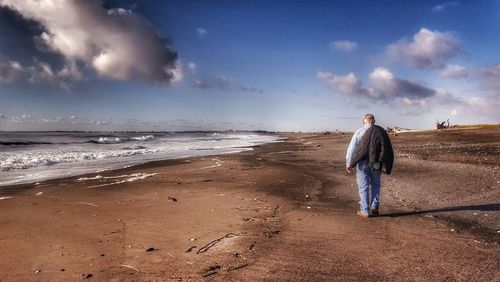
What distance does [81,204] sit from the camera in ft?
27.5

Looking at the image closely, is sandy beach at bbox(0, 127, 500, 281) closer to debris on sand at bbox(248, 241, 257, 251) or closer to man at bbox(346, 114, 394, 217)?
debris on sand at bbox(248, 241, 257, 251)

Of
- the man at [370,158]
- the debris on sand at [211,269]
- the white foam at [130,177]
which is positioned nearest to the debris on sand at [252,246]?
the debris on sand at [211,269]

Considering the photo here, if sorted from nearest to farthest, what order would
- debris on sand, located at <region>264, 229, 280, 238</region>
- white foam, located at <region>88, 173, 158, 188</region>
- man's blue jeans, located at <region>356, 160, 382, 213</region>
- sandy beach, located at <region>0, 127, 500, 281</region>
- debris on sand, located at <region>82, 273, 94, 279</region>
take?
1. debris on sand, located at <region>82, 273, 94, 279</region>
2. sandy beach, located at <region>0, 127, 500, 281</region>
3. debris on sand, located at <region>264, 229, 280, 238</region>
4. man's blue jeans, located at <region>356, 160, 382, 213</region>
5. white foam, located at <region>88, 173, 158, 188</region>

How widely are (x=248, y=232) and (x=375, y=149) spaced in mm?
3109

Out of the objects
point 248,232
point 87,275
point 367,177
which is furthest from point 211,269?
point 367,177

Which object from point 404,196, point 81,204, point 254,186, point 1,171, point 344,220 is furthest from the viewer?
point 1,171

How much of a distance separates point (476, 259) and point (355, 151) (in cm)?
311

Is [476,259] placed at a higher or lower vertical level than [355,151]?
lower

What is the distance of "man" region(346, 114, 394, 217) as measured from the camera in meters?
7.23

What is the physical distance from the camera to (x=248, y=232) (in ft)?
19.9

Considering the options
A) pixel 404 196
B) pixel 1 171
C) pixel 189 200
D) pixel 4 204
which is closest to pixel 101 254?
pixel 189 200

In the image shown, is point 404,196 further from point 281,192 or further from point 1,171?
point 1,171

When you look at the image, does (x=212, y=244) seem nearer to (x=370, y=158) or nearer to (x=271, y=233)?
(x=271, y=233)

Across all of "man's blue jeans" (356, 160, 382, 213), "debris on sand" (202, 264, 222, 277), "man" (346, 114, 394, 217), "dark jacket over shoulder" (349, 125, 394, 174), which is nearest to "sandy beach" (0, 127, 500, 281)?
"debris on sand" (202, 264, 222, 277)
